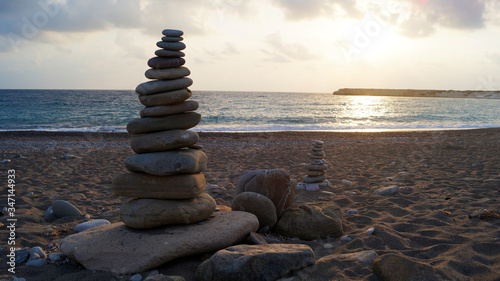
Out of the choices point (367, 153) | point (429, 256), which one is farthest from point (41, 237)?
point (367, 153)

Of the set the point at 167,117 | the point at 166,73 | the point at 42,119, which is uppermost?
the point at 166,73

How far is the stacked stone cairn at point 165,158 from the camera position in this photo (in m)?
4.64

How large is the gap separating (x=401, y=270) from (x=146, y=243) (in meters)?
2.99

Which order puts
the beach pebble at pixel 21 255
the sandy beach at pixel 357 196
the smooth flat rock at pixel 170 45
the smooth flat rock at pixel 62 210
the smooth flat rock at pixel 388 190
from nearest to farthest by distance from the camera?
the sandy beach at pixel 357 196
the beach pebble at pixel 21 255
the smooth flat rock at pixel 170 45
the smooth flat rock at pixel 62 210
the smooth flat rock at pixel 388 190

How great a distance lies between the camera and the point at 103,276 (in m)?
3.79

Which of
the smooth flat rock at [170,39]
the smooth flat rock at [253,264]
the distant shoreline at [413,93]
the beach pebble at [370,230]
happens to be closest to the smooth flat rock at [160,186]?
the smooth flat rock at [253,264]

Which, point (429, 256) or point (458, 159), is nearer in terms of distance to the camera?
point (429, 256)

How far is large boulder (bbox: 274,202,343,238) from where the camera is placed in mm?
4945

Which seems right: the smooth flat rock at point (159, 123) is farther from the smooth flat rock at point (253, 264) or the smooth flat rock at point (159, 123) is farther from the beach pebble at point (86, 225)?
the smooth flat rock at point (253, 264)

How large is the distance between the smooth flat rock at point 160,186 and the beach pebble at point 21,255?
136cm

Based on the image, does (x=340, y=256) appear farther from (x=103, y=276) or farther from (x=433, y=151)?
(x=433, y=151)

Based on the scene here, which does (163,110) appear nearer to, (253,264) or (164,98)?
(164,98)

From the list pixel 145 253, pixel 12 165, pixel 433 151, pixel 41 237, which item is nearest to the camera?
pixel 145 253

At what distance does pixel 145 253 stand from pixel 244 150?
1007cm
